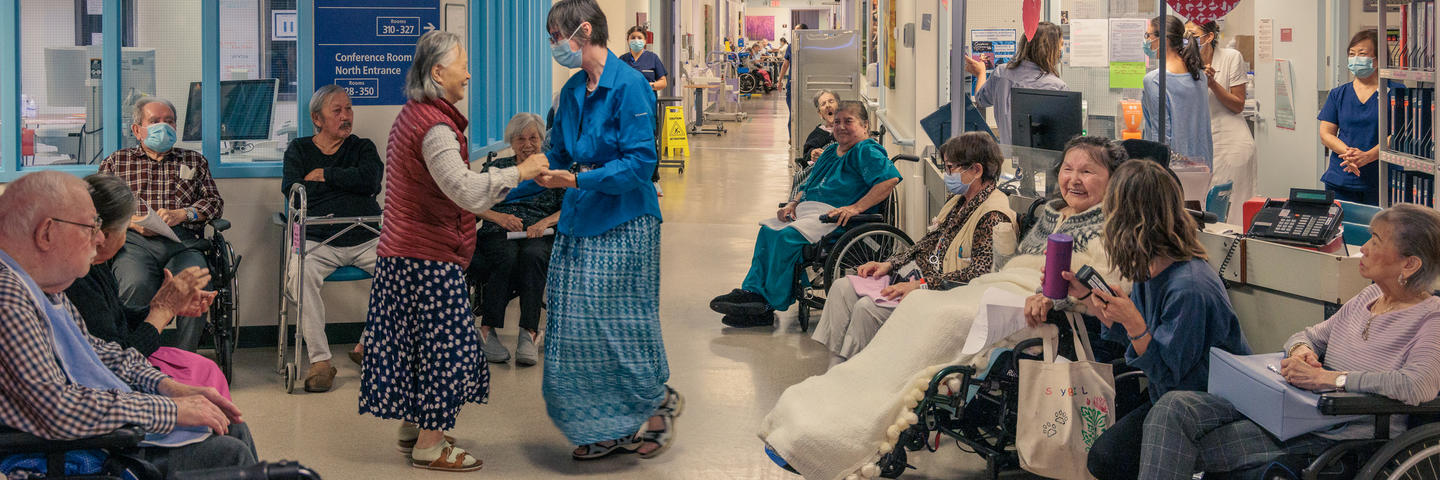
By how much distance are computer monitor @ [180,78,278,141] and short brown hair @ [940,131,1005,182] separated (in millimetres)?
3162

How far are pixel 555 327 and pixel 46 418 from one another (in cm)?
181

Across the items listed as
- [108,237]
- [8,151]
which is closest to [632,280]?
[108,237]

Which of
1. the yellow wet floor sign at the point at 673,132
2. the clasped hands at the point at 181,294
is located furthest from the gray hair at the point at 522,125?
the yellow wet floor sign at the point at 673,132

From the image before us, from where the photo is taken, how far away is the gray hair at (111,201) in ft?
9.53

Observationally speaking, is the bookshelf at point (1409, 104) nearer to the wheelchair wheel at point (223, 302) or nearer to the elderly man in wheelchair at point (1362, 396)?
the elderly man in wheelchair at point (1362, 396)

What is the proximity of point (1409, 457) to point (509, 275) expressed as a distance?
390cm

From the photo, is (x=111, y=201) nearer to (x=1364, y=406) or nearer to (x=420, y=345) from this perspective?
(x=420, y=345)

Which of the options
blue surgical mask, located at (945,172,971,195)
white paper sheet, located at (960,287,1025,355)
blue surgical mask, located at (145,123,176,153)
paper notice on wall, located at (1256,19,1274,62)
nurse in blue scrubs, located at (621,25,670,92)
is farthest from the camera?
nurse in blue scrubs, located at (621,25,670,92)

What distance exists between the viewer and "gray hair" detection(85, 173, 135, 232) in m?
2.91

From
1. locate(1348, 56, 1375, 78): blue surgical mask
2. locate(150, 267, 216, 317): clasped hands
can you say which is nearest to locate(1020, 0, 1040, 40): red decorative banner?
locate(1348, 56, 1375, 78): blue surgical mask

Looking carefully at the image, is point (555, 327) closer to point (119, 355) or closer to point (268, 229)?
point (119, 355)

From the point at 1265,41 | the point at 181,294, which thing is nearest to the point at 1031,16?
the point at 1265,41

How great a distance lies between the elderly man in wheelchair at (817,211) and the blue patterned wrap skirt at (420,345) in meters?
2.39

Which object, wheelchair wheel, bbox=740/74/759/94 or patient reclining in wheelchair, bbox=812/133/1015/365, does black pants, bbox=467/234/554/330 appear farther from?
wheelchair wheel, bbox=740/74/759/94
